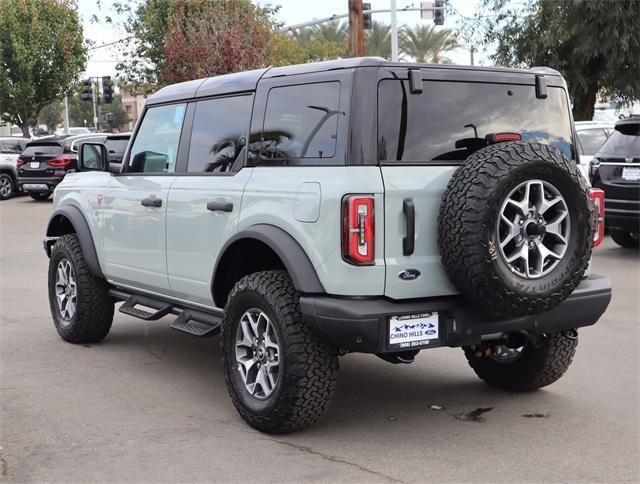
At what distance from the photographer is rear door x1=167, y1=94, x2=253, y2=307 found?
5.48m

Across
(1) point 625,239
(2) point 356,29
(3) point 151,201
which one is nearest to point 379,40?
(2) point 356,29

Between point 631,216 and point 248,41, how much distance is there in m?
19.6

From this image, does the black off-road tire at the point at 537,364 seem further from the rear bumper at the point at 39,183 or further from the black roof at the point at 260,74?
the rear bumper at the point at 39,183

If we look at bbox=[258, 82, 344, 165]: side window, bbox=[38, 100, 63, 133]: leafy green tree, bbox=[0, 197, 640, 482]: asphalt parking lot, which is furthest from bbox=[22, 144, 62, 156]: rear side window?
bbox=[38, 100, 63, 133]: leafy green tree

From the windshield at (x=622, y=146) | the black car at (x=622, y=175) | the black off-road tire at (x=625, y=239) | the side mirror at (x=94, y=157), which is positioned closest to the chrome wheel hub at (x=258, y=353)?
the side mirror at (x=94, y=157)

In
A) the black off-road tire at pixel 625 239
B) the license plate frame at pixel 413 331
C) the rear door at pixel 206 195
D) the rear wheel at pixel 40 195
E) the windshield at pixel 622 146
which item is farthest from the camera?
the rear wheel at pixel 40 195

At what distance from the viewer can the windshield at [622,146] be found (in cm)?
1147

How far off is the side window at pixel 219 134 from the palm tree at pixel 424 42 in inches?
1248

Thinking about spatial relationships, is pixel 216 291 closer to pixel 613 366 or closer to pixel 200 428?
pixel 200 428

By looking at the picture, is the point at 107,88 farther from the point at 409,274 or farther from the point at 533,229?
the point at 533,229

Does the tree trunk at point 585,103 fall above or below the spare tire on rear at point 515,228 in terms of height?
above

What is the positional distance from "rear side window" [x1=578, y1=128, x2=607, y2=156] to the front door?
32.8 ft

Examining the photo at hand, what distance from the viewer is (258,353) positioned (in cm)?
513

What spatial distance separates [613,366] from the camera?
655 centimetres
